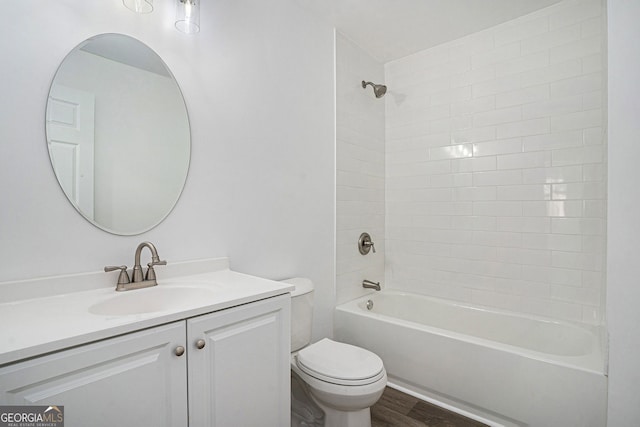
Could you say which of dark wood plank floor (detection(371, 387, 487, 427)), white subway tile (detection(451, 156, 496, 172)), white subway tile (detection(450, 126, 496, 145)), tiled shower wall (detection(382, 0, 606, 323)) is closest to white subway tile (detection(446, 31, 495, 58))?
tiled shower wall (detection(382, 0, 606, 323))

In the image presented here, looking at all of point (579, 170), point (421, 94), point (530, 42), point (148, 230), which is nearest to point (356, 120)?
point (421, 94)

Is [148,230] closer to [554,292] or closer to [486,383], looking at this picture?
[486,383]

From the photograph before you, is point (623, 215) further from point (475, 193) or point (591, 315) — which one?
point (475, 193)

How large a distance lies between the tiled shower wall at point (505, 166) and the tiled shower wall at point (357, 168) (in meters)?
0.12

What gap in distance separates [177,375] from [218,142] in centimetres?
115

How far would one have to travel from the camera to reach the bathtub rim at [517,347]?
1.58 metres

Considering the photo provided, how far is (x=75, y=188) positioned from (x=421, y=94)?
2.65 m

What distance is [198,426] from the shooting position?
104 cm

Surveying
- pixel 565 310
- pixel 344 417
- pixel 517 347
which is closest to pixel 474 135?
pixel 565 310

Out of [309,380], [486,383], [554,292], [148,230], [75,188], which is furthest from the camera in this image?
[554,292]

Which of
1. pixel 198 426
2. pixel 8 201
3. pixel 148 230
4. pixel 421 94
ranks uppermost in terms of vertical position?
pixel 421 94

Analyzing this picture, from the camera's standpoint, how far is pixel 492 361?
178 cm

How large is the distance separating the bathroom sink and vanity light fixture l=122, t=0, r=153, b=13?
3.94 ft

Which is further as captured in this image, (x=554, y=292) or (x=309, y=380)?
(x=554, y=292)
